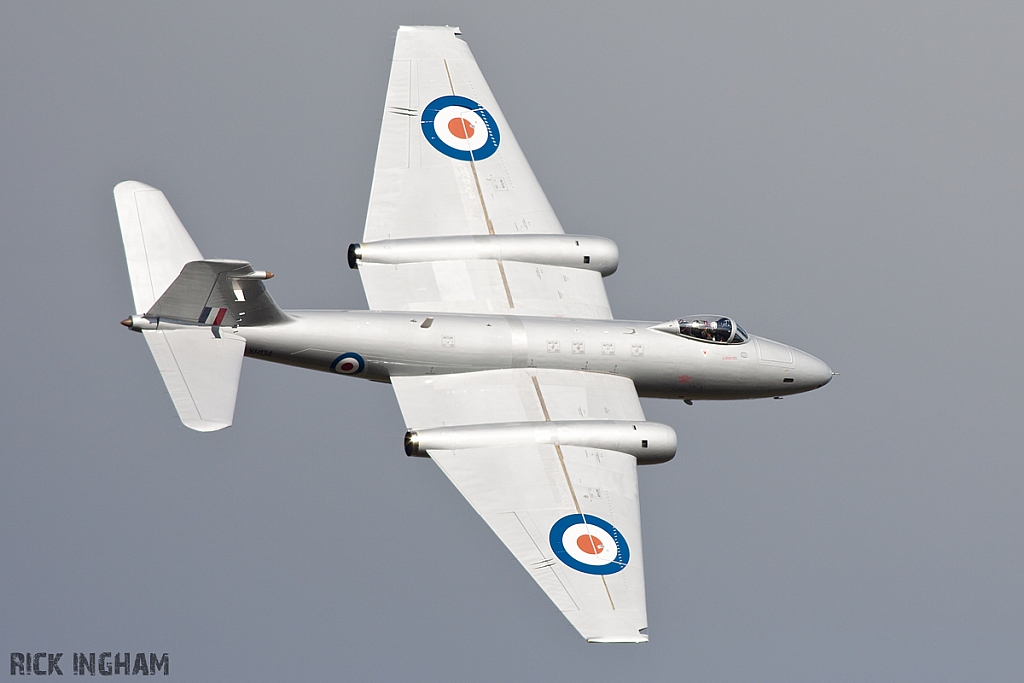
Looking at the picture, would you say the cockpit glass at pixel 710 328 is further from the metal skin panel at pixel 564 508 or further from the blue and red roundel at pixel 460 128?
the blue and red roundel at pixel 460 128

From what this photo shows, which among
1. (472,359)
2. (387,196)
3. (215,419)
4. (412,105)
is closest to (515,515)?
(472,359)

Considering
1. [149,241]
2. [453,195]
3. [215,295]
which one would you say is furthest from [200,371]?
[453,195]

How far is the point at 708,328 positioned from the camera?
48594mm

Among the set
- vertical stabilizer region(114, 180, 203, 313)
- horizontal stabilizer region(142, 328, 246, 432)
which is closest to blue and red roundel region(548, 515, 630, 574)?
horizontal stabilizer region(142, 328, 246, 432)

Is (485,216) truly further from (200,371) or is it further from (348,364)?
(200,371)

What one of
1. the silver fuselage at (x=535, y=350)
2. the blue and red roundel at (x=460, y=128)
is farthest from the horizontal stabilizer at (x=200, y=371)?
the blue and red roundel at (x=460, y=128)

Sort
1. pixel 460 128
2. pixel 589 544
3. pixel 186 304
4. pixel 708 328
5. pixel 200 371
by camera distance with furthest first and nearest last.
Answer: pixel 460 128
pixel 708 328
pixel 186 304
pixel 589 544
pixel 200 371

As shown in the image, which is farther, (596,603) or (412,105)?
(412,105)

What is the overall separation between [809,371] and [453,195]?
11326 millimetres

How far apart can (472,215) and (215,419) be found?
12228 mm

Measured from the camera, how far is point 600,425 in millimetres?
45656

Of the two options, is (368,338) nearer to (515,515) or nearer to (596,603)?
(515,515)

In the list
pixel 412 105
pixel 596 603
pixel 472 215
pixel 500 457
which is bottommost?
pixel 596 603

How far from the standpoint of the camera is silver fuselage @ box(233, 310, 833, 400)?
45.6 m
